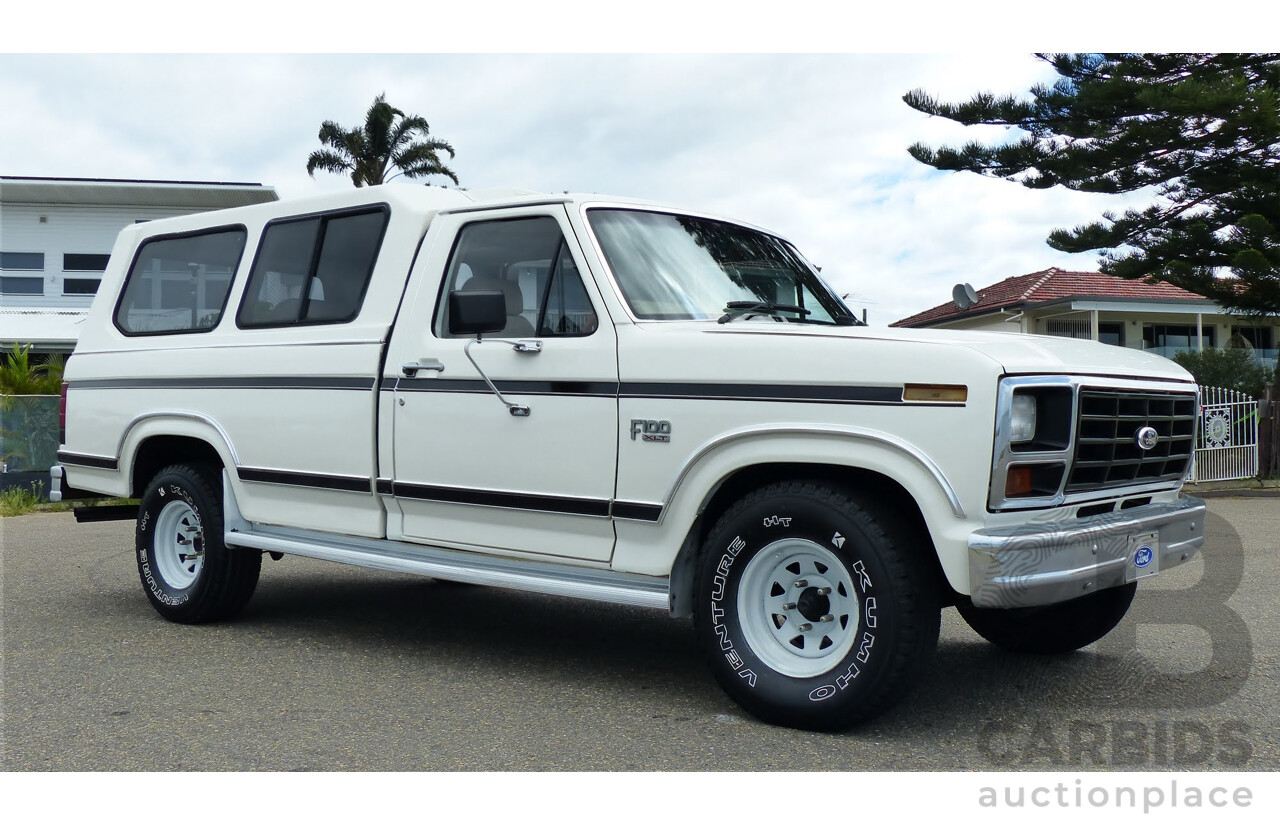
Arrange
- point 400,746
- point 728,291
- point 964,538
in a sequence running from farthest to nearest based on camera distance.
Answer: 1. point 728,291
2. point 400,746
3. point 964,538

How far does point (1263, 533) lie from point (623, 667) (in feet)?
26.7

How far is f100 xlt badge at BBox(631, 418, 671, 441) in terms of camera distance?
4656 mm

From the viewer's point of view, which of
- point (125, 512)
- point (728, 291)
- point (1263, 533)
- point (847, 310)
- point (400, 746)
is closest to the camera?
point (400, 746)

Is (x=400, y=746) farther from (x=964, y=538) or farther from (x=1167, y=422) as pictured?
(x=1167, y=422)

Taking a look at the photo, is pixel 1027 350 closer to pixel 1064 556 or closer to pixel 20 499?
pixel 1064 556

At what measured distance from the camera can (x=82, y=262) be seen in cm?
2989

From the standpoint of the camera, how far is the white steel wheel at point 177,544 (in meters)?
6.67

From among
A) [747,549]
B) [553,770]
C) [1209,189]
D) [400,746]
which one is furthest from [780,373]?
[1209,189]

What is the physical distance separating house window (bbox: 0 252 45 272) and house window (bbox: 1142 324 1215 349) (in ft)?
102

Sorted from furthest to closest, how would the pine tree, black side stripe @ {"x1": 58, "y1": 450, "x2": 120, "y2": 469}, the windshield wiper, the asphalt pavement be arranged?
the pine tree < black side stripe @ {"x1": 58, "y1": 450, "x2": 120, "y2": 469} < the windshield wiper < the asphalt pavement

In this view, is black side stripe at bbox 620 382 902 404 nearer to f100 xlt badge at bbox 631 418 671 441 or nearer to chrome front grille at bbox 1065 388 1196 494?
f100 xlt badge at bbox 631 418 671 441

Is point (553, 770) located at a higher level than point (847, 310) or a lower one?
lower

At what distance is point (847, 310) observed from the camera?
5.93m

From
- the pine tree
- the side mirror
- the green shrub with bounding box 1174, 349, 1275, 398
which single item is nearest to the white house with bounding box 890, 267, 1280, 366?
the green shrub with bounding box 1174, 349, 1275, 398
